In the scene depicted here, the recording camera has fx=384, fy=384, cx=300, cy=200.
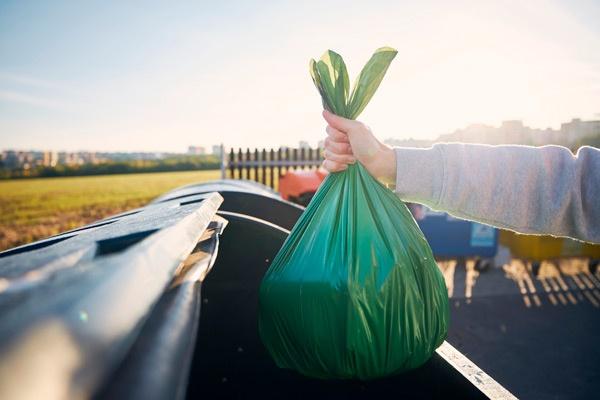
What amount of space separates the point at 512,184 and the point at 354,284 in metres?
0.66

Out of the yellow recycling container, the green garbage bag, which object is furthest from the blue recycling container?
the green garbage bag

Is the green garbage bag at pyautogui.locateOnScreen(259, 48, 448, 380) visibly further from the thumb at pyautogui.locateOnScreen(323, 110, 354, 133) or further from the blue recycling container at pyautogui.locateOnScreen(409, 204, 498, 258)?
the blue recycling container at pyautogui.locateOnScreen(409, 204, 498, 258)

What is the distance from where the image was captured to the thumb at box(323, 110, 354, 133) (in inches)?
46.8

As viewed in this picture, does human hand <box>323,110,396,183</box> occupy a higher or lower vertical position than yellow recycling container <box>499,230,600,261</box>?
higher

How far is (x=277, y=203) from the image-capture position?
228 cm

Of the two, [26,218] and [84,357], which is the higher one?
[84,357]

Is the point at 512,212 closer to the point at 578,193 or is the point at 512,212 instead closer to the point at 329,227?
the point at 578,193

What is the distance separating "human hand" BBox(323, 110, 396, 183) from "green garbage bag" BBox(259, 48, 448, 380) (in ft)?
0.12

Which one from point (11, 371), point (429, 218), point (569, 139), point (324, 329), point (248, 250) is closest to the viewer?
point (11, 371)

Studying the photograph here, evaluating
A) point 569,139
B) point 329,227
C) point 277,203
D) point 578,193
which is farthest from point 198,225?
point 569,139

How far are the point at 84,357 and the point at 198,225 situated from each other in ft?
1.61

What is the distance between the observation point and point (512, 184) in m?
1.25

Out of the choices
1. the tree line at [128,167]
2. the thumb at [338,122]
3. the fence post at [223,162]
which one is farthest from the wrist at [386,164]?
the tree line at [128,167]

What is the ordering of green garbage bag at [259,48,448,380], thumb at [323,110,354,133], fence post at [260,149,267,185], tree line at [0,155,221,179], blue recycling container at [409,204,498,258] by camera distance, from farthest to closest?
tree line at [0,155,221,179] < fence post at [260,149,267,185] < blue recycling container at [409,204,498,258] < thumb at [323,110,354,133] < green garbage bag at [259,48,448,380]
